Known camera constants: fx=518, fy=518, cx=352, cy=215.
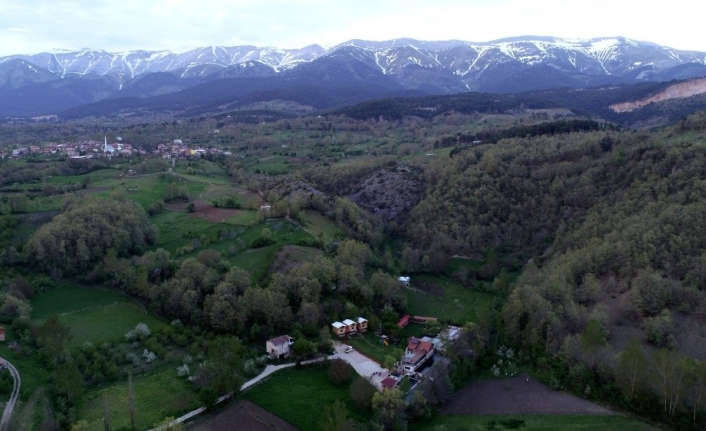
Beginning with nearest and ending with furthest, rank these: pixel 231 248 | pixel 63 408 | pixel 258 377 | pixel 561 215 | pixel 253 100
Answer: pixel 63 408 < pixel 258 377 < pixel 231 248 < pixel 561 215 < pixel 253 100

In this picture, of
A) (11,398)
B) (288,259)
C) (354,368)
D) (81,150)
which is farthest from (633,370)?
(81,150)

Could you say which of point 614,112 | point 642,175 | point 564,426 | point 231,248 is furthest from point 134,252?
point 614,112

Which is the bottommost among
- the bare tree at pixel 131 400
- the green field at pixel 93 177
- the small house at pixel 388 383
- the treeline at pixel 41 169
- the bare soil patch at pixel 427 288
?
the bare soil patch at pixel 427 288

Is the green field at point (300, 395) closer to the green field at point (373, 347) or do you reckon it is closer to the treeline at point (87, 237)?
the green field at point (373, 347)

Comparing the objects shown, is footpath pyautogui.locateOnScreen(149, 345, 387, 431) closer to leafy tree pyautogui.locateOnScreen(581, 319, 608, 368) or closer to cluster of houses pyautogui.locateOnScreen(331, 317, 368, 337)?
cluster of houses pyautogui.locateOnScreen(331, 317, 368, 337)

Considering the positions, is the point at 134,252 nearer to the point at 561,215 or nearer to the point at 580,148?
the point at 561,215

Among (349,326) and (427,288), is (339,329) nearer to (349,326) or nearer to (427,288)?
(349,326)

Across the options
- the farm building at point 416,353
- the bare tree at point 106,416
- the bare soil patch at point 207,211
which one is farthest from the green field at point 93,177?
the farm building at point 416,353
